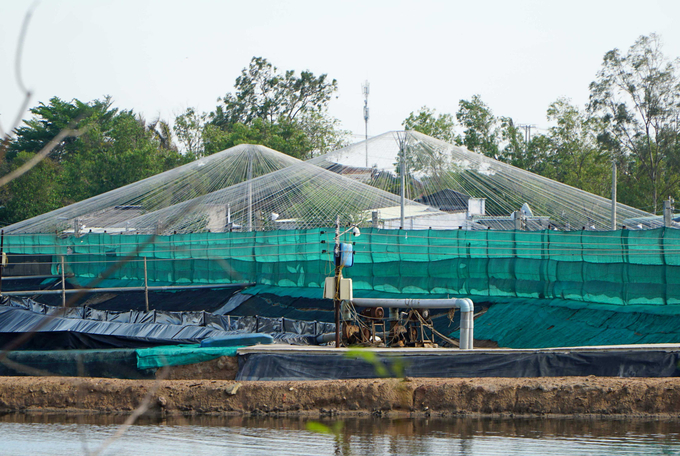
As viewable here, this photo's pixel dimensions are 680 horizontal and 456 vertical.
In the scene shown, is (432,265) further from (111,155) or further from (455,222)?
(111,155)

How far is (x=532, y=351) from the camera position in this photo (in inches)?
573

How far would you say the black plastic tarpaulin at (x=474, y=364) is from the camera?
13836 mm

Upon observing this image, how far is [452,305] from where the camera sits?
54.2 ft

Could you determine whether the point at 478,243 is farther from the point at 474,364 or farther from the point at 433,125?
the point at 433,125

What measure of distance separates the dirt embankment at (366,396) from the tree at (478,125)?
53.8m

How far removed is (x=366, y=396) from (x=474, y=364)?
2324mm

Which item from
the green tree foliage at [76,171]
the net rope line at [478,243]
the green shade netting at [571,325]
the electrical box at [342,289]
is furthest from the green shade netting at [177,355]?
the green tree foliage at [76,171]

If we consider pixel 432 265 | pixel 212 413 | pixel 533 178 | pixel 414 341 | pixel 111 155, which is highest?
pixel 111 155

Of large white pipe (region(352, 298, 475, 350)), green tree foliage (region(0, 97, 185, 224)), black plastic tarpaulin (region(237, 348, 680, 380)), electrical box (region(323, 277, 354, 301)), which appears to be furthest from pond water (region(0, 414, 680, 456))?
green tree foliage (region(0, 97, 185, 224))

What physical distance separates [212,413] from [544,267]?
10.5 meters

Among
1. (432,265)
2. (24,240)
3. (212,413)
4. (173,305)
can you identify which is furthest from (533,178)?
(24,240)

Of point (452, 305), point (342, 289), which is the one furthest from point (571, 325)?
point (342, 289)

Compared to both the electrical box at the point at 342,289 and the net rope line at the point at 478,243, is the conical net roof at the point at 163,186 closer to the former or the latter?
the net rope line at the point at 478,243

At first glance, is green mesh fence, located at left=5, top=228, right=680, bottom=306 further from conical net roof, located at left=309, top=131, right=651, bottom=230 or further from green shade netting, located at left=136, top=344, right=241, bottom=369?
conical net roof, located at left=309, top=131, right=651, bottom=230
